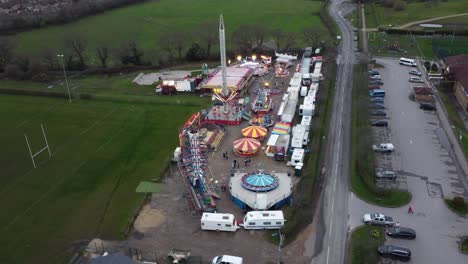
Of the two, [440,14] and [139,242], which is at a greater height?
[440,14]

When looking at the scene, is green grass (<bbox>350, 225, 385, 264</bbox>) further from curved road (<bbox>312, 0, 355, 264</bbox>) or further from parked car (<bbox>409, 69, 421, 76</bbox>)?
parked car (<bbox>409, 69, 421, 76</bbox>)

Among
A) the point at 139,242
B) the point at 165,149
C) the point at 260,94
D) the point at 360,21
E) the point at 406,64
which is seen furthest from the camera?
the point at 360,21

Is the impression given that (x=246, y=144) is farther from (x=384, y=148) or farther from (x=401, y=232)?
(x=401, y=232)

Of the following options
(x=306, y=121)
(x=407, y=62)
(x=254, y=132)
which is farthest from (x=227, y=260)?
(x=407, y=62)

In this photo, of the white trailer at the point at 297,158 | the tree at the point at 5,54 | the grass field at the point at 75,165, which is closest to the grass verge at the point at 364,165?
the white trailer at the point at 297,158

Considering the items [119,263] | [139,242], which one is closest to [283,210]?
[139,242]

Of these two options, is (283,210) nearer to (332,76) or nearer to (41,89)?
(332,76)

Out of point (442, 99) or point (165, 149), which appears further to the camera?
point (442, 99)
